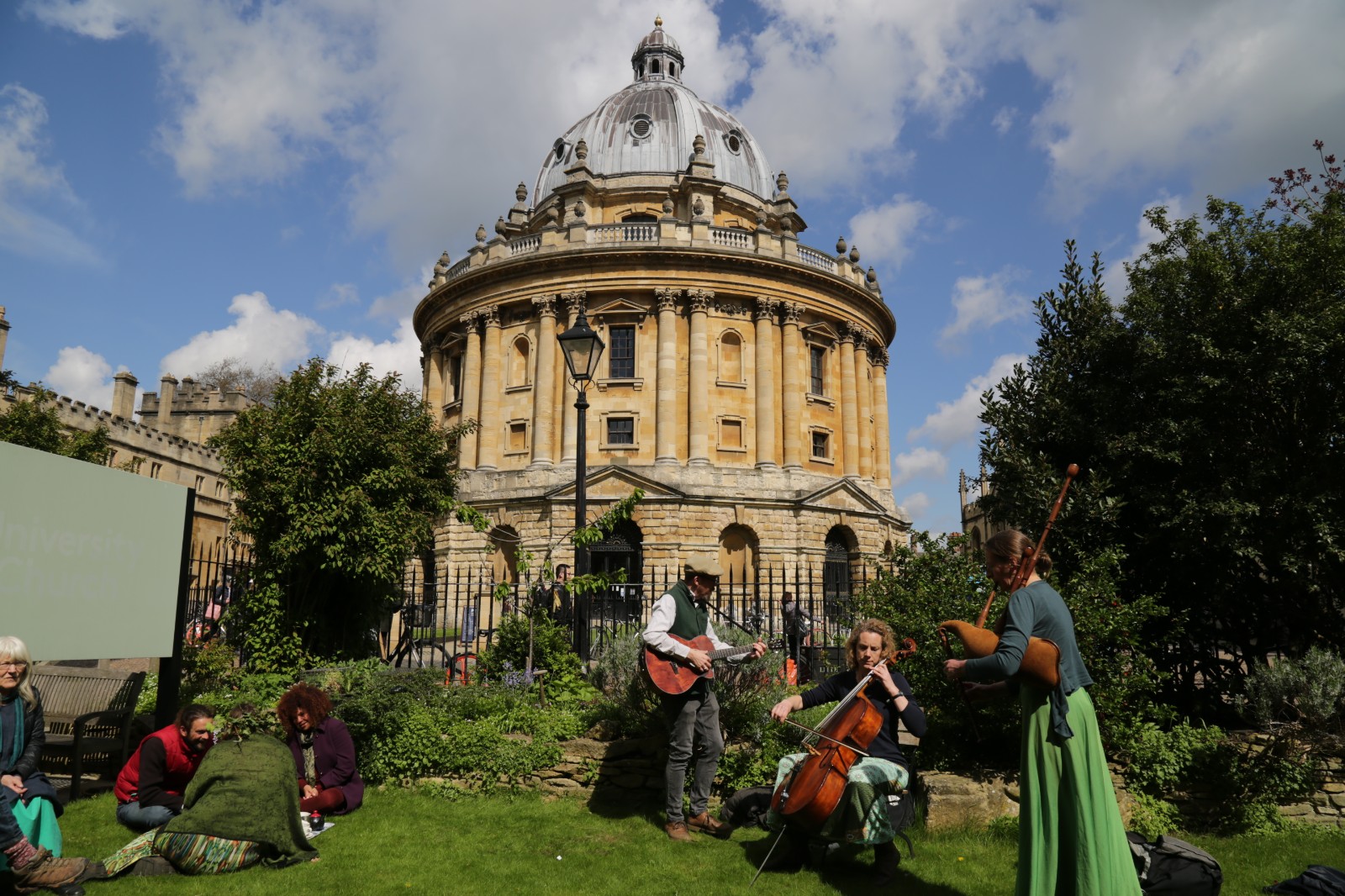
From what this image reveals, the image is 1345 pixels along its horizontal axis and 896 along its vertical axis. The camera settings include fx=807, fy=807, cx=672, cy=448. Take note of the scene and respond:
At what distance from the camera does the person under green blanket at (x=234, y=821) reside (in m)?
5.33

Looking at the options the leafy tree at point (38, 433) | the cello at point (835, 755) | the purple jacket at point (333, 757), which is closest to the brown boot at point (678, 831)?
the cello at point (835, 755)

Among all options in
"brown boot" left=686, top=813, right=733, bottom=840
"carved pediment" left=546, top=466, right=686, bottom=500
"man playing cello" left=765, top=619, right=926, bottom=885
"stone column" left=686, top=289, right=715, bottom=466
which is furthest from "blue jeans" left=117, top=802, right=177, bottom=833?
"stone column" left=686, top=289, right=715, bottom=466

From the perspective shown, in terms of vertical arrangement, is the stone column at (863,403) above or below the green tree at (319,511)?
above

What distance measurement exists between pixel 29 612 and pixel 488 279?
28.6m

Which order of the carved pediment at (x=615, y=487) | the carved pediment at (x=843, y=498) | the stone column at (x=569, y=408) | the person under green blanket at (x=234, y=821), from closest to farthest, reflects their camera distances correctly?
1. the person under green blanket at (x=234, y=821)
2. the carved pediment at (x=615, y=487)
3. the carved pediment at (x=843, y=498)
4. the stone column at (x=569, y=408)

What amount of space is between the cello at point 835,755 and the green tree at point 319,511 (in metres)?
6.37

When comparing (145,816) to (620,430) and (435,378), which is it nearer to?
(620,430)

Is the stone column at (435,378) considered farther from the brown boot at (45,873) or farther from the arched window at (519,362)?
the brown boot at (45,873)

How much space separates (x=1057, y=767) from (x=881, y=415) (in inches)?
1390

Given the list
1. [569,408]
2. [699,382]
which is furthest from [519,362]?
[699,382]

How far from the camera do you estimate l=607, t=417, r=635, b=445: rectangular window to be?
104 feet

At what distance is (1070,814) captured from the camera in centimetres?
391

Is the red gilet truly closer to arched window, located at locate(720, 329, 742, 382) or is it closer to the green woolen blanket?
the green woolen blanket

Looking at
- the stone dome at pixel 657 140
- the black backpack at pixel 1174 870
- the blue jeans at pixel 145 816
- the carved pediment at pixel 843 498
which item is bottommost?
the blue jeans at pixel 145 816
